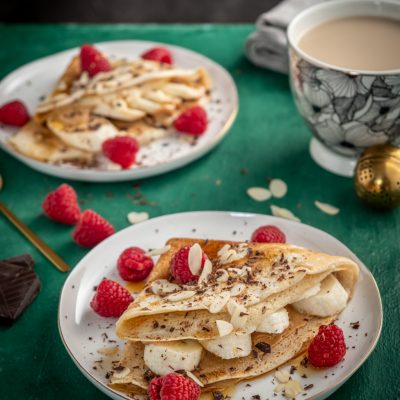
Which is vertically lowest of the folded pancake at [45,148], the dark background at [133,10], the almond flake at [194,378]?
the dark background at [133,10]

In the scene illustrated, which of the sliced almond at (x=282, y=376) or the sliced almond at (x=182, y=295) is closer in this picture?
the sliced almond at (x=282, y=376)

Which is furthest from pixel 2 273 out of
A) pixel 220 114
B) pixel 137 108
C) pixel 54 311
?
pixel 220 114

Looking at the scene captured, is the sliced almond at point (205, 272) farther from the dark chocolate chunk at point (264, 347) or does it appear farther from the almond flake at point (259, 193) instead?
the almond flake at point (259, 193)

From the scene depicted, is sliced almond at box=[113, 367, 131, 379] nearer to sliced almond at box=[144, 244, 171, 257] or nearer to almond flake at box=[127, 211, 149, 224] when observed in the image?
sliced almond at box=[144, 244, 171, 257]

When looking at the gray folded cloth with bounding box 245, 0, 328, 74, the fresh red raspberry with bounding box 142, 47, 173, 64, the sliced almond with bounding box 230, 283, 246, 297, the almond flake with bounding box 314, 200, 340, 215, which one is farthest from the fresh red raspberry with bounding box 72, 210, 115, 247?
the gray folded cloth with bounding box 245, 0, 328, 74

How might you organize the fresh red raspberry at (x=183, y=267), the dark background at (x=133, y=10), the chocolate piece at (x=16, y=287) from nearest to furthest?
the fresh red raspberry at (x=183, y=267) < the chocolate piece at (x=16, y=287) < the dark background at (x=133, y=10)

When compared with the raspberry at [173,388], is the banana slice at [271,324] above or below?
below

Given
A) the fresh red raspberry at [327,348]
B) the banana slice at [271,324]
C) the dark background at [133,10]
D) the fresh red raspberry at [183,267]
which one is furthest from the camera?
the dark background at [133,10]

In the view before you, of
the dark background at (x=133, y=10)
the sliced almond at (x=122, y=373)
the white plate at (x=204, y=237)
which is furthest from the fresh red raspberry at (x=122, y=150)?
the dark background at (x=133, y=10)
